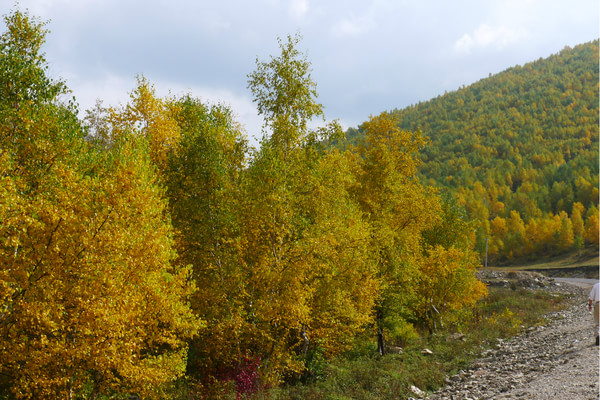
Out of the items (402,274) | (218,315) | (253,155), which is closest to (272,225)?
(253,155)

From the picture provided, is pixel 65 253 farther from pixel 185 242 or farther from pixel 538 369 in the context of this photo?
pixel 538 369

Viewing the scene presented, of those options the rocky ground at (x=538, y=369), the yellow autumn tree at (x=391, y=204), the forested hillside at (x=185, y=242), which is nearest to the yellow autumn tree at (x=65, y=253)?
the forested hillside at (x=185, y=242)

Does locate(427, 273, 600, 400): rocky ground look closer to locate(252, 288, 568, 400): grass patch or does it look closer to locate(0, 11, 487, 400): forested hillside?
locate(252, 288, 568, 400): grass patch

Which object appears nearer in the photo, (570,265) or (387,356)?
(387,356)

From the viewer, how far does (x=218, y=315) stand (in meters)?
19.7

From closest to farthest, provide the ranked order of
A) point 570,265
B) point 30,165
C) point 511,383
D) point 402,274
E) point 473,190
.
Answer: point 30,165 → point 511,383 → point 402,274 → point 570,265 → point 473,190

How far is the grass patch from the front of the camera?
20906mm

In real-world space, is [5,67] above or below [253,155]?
above

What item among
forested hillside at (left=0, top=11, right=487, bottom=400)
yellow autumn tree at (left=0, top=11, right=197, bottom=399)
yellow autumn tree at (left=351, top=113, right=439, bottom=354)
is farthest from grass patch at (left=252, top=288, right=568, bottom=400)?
yellow autumn tree at (left=0, top=11, right=197, bottom=399)

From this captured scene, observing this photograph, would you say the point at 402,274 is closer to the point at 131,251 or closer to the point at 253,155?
the point at 253,155

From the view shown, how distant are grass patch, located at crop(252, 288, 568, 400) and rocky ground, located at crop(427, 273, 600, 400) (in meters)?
1.33

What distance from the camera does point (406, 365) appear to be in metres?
26.1

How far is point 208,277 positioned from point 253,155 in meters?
6.55

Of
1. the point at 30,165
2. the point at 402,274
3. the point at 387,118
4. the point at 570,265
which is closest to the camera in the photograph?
the point at 30,165
